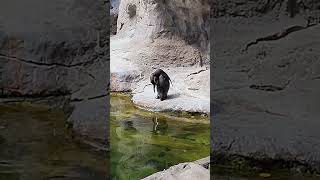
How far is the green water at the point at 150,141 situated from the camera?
2.88 metres

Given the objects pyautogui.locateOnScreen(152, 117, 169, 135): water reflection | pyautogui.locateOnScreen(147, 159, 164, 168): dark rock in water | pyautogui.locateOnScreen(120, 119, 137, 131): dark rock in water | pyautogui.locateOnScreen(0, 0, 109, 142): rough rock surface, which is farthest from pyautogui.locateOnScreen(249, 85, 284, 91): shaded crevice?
pyautogui.locateOnScreen(120, 119, 137, 131): dark rock in water

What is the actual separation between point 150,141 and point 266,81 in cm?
157

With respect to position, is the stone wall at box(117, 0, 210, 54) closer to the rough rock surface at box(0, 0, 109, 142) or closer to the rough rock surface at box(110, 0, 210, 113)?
the rough rock surface at box(110, 0, 210, 113)

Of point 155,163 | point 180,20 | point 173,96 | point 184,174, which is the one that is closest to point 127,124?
point 173,96

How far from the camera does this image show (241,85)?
6.88 ft

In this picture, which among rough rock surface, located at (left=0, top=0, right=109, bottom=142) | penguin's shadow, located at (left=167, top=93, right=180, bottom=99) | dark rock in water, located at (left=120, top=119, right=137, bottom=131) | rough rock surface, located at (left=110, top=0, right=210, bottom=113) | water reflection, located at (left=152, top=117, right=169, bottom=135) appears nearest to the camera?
rough rock surface, located at (left=0, top=0, right=109, bottom=142)

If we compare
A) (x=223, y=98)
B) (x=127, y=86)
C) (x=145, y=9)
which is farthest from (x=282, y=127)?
(x=145, y=9)

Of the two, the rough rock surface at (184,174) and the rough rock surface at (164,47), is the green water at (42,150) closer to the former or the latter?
the rough rock surface at (184,174)

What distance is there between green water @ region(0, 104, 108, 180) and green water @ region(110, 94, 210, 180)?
0.49 m

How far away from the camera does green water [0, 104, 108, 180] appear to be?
2121 millimetres

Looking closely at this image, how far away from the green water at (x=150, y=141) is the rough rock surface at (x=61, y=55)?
1.98 feet

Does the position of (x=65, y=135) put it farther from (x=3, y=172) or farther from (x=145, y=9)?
(x=145, y=9)

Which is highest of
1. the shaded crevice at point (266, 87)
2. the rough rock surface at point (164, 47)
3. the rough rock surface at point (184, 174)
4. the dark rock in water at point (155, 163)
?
the rough rock surface at point (164, 47)

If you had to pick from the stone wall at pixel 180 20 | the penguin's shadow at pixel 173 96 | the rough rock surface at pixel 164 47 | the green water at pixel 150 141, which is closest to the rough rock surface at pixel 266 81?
the green water at pixel 150 141
